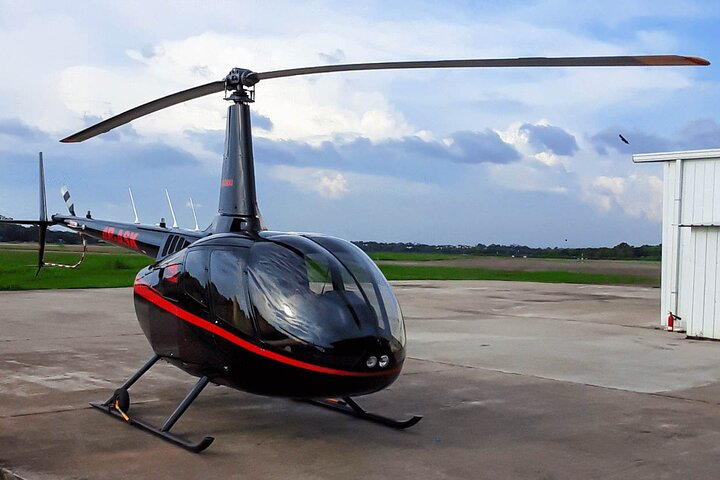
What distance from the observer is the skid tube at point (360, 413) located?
23.3 feet

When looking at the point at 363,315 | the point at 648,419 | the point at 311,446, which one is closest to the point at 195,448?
the point at 311,446

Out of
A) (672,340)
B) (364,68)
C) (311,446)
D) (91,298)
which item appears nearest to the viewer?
(364,68)

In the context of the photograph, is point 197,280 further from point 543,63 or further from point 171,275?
A: point 543,63

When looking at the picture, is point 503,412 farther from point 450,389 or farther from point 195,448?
point 195,448

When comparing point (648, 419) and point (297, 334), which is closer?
point (297, 334)

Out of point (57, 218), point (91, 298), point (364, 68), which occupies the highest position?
point (364, 68)

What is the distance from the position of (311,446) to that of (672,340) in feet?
31.5

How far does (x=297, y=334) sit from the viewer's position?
5.85 meters

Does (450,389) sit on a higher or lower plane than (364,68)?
lower

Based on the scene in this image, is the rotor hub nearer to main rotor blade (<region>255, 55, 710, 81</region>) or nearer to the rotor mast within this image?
the rotor mast

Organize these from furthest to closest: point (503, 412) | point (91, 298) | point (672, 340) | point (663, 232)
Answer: point (91, 298) < point (663, 232) < point (672, 340) < point (503, 412)

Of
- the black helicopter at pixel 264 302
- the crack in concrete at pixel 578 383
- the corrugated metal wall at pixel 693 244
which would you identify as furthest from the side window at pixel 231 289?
the corrugated metal wall at pixel 693 244

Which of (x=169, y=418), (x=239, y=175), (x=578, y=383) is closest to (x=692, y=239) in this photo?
(x=578, y=383)

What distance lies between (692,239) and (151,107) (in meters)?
10.9
